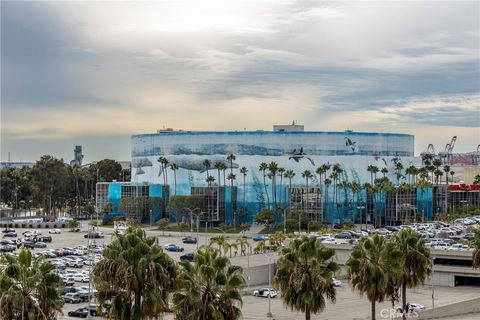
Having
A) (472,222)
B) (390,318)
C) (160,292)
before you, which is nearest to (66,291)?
(390,318)

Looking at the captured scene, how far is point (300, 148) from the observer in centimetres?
18325

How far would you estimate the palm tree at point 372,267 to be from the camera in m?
47.6

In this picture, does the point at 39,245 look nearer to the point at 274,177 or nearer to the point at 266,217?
the point at 266,217

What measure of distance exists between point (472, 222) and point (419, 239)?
9655 cm

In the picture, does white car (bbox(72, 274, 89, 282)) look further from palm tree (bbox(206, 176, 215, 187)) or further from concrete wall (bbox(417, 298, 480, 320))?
palm tree (bbox(206, 176, 215, 187))

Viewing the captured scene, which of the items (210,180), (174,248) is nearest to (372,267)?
(174,248)

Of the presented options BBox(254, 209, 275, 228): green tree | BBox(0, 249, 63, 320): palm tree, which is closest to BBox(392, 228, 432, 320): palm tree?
BBox(0, 249, 63, 320): palm tree

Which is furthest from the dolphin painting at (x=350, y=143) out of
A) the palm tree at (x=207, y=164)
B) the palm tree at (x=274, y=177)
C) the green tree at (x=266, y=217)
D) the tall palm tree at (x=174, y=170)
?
the tall palm tree at (x=174, y=170)

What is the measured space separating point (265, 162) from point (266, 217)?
934 inches

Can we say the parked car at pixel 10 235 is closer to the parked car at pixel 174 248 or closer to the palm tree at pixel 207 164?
the parked car at pixel 174 248

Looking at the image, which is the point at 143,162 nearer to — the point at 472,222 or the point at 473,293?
the point at 472,222

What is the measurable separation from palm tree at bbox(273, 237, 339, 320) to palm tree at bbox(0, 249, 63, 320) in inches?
473

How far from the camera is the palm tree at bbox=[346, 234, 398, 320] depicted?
4762 centimetres

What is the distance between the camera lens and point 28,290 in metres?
36.6
